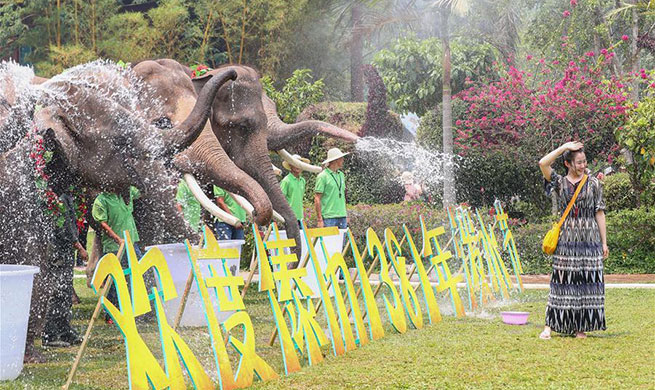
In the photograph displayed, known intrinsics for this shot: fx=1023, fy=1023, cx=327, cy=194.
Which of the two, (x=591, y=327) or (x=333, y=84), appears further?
(x=333, y=84)

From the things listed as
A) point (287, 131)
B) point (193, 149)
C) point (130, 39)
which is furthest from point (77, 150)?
point (130, 39)

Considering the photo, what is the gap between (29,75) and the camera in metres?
7.88

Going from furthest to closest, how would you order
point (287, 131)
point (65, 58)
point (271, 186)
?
point (65, 58)
point (287, 131)
point (271, 186)

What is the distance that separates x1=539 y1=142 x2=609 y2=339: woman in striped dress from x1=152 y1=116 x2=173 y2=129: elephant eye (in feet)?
11.2

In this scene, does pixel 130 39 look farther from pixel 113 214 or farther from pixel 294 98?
pixel 113 214

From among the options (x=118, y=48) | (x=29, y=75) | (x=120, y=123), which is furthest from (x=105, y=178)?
(x=118, y=48)

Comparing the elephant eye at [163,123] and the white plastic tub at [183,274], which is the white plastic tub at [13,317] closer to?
the white plastic tub at [183,274]

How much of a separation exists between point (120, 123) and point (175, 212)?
1730 millimetres

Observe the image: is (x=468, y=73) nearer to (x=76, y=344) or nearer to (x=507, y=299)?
(x=507, y=299)

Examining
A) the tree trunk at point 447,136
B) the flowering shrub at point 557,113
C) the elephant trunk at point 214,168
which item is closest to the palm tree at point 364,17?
the tree trunk at point 447,136

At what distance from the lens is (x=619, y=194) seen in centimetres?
1605

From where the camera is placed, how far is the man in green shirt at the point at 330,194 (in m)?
12.2

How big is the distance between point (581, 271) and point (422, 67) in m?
21.6

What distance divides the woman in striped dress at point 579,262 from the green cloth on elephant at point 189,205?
3499 mm
